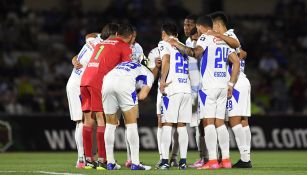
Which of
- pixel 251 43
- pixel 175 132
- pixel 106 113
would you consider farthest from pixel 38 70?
pixel 106 113

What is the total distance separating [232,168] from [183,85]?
5.15 feet

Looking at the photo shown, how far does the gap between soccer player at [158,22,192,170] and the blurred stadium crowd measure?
10551 millimetres

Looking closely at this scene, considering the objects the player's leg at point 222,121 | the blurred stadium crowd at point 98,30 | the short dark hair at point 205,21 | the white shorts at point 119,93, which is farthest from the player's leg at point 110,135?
the blurred stadium crowd at point 98,30

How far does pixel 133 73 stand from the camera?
13.7 metres

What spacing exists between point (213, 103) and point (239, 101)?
714 mm

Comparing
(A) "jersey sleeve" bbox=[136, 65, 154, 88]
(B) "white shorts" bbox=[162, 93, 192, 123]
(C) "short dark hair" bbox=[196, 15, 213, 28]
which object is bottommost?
(B) "white shorts" bbox=[162, 93, 192, 123]

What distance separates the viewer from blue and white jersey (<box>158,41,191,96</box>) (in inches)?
576

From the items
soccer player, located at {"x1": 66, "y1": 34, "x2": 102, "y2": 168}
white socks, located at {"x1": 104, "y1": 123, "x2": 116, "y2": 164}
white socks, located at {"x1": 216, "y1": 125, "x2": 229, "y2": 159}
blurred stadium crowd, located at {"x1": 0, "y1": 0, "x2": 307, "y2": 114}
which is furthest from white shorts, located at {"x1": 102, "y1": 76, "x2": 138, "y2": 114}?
blurred stadium crowd, located at {"x1": 0, "y1": 0, "x2": 307, "y2": 114}

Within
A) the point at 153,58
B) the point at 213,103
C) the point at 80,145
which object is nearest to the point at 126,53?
the point at 153,58

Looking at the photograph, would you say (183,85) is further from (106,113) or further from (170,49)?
(106,113)

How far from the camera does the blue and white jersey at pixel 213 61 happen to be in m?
14.4

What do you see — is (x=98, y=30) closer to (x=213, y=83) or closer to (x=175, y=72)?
(x=175, y=72)

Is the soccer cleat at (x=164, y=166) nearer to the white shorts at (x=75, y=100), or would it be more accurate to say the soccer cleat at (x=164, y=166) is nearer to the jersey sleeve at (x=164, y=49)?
the jersey sleeve at (x=164, y=49)

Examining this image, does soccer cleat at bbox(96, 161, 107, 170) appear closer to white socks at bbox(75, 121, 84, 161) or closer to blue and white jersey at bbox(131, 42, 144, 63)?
white socks at bbox(75, 121, 84, 161)
